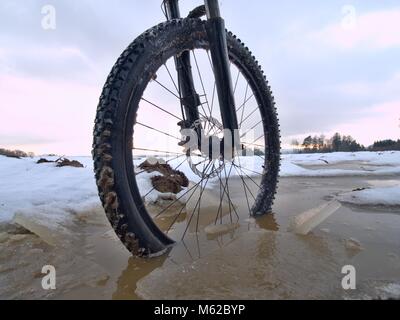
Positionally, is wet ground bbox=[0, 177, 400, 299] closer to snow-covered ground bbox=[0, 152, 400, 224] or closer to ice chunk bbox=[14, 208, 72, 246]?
ice chunk bbox=[14, 208, 72, 246]

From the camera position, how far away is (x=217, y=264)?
1.76 metres

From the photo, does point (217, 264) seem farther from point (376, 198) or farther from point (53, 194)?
point (376, 198)

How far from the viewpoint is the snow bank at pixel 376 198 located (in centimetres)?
346

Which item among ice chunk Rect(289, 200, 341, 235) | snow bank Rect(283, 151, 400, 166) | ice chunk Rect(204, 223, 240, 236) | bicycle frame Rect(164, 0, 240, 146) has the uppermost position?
bicycle frame Rect(164, 0, 240, 146)

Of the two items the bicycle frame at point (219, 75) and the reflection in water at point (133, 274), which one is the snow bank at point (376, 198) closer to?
the bicycle frame at point (219, 75)

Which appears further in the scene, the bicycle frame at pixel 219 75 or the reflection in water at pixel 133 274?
the bicycle frame at pixel 219 75

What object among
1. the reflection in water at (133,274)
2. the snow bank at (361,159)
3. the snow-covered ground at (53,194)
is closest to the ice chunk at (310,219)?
the snow-covered ground at (53,194)

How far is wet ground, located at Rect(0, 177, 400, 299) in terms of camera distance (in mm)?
1479

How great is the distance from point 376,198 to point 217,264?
274cm

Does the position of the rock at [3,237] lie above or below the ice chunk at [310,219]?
above

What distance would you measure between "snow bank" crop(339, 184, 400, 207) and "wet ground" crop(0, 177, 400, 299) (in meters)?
0.78

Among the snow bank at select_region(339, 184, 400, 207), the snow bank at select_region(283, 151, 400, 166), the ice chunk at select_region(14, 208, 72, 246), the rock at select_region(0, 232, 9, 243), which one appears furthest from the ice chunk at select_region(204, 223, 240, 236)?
the snow bank at select_region(283, 151, 400, 166)

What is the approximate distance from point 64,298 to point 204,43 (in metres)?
2.09

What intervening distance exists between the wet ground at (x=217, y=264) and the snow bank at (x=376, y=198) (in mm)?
781
